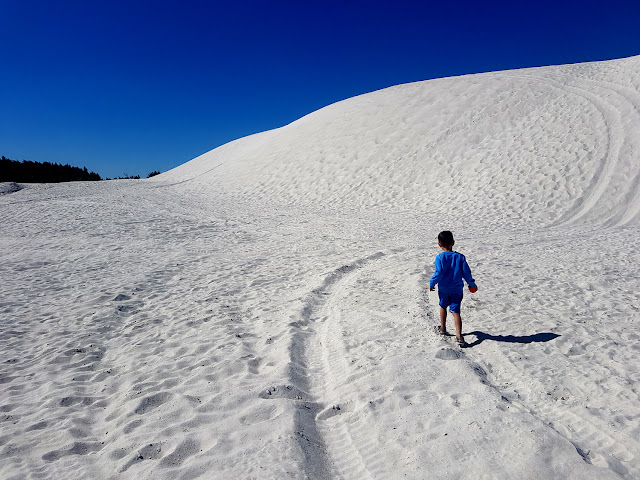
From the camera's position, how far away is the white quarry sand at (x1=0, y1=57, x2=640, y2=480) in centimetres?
333

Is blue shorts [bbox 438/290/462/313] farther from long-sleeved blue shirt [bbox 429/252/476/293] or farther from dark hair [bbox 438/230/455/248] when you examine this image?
dark hair [bbox 438/230/455/248]

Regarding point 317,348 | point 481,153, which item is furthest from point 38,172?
point 317,348

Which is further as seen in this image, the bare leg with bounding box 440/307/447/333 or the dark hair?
the bare leg with bounding box 440/307/447/333

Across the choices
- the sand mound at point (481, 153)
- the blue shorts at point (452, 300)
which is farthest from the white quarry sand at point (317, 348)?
the sand mound at point (481, 153)

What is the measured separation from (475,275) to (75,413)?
7.07m

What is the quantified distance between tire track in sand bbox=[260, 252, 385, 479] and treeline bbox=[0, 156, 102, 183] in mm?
48246

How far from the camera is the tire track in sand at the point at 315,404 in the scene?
10.6ft

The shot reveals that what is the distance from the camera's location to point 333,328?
5.89 meters

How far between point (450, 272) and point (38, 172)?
56187mm

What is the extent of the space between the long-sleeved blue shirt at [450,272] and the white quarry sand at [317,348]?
2.50 ft

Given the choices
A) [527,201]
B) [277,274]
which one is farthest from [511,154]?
[277,274]

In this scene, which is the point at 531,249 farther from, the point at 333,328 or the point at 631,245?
the point at 333,328

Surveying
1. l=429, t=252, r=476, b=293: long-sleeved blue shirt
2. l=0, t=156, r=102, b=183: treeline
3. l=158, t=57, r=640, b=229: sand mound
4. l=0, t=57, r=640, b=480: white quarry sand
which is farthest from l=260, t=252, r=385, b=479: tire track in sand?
l=0, t=156, r=102, b=183: treeline

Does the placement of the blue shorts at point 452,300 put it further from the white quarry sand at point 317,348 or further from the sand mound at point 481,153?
the sand mound at point 481,153
